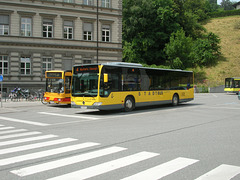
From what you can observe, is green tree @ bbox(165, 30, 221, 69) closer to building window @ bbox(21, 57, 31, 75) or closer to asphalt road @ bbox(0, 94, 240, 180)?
building window @ bbox(21, 57, 31, 75)

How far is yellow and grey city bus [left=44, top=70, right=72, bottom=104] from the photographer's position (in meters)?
20.7

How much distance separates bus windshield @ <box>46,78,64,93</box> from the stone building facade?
11513 millimetres

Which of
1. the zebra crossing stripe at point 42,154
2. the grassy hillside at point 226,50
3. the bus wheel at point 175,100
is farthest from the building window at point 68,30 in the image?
the grassy hillside at point 226,50

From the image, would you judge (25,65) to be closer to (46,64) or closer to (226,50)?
(46,64)

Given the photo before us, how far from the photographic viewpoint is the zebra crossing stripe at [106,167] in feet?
15.6

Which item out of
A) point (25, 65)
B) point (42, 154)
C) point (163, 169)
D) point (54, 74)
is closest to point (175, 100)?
point (54, 74)

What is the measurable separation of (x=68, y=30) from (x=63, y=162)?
31.1 m

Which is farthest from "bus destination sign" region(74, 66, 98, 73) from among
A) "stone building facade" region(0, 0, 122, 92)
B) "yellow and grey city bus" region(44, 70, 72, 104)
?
"stone building facade" region(0, 0, 122, 92)

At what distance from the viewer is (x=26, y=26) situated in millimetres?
32406

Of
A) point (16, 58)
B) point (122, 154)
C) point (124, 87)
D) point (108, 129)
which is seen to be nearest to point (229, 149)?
point (122, 154)

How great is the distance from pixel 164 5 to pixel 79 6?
86.9ft

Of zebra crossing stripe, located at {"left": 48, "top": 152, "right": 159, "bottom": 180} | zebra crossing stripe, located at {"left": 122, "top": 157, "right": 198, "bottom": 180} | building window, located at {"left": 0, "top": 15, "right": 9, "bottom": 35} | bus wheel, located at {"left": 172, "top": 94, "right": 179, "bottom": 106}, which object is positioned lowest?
zebra crossing stripe, located at {"left": 48, "top": 152, "right": 159, "bottom": 180}

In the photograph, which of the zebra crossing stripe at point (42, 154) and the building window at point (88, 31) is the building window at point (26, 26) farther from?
the zebra crossing stripe at point (42, 154)

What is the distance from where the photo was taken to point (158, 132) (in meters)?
9.26
